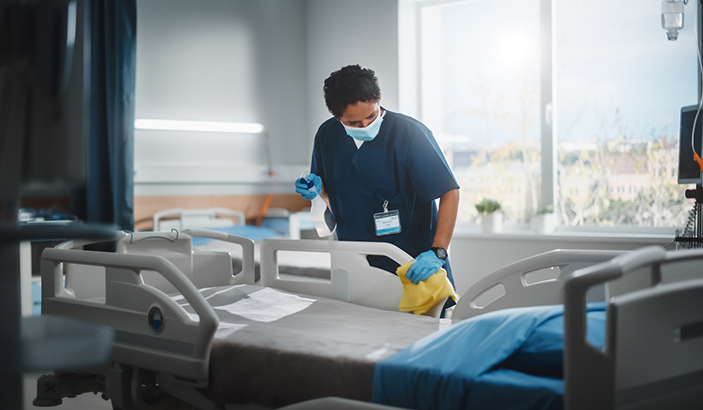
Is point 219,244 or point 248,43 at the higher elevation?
point 248,43

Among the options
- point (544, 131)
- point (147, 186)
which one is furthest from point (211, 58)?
point (544, 131)

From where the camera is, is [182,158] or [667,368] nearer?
[667,368]

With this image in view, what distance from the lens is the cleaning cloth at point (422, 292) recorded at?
1803 mm

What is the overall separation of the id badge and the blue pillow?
1.06m

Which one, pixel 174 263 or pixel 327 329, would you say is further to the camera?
pixel 174 263

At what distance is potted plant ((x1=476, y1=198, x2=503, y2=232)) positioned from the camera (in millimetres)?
3812

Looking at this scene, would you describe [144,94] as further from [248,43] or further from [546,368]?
[546,368]

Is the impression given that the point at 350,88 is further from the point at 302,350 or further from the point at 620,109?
the point at 620,109

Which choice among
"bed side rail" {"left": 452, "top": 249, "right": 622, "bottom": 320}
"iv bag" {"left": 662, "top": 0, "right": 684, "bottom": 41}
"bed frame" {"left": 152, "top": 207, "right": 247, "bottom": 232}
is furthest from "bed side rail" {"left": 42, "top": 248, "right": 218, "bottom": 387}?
"iv bag" {"left": 662, "top": 0, "right": 684, "bottom": 41}

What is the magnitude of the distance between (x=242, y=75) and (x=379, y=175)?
2.51m

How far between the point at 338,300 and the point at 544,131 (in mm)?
2359

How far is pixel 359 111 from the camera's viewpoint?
2.15m

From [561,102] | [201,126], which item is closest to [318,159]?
[201,126]

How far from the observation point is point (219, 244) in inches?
145
